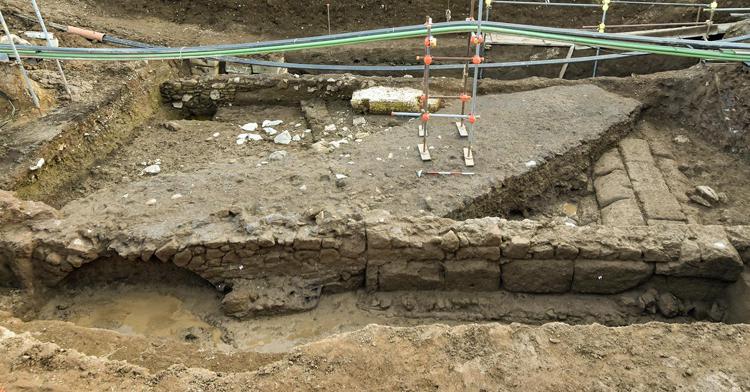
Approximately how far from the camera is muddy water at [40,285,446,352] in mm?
3980

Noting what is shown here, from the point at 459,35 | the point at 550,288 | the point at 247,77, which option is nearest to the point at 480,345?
the point at 550,288

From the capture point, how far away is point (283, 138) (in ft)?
20.7

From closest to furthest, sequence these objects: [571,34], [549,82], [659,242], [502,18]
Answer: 1. [659,242]
2. [571,34]
3. [549,82]
4. [502,18]

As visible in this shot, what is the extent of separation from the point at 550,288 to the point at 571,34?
7.50 feet

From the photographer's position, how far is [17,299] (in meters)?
4.11

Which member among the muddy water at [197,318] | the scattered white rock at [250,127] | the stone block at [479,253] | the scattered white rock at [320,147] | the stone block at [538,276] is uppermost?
the scattered white rock at [320,147]

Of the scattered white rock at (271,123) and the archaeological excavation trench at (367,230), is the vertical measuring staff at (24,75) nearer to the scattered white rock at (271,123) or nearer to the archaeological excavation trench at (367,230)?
the archaeological excavation trench at (367,230)

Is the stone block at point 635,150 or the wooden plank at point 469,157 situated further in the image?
the stone block at point 635,150

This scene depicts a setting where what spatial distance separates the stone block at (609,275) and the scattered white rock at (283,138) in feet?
12.1

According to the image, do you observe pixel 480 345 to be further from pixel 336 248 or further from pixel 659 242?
pixel 659 242

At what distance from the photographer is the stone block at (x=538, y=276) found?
410 centimetres

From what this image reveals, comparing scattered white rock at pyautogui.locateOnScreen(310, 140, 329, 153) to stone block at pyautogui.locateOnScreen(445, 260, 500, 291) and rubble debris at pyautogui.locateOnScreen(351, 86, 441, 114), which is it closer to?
rubble debris at pyautogui.locateOnScreen(351, 86, 441, 114)

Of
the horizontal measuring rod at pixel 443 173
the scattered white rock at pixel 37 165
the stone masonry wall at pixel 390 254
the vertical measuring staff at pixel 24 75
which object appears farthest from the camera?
the vertical measuring staff at pixel 24 75

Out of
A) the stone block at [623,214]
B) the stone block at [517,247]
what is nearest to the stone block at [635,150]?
the stone block at [623,214]
